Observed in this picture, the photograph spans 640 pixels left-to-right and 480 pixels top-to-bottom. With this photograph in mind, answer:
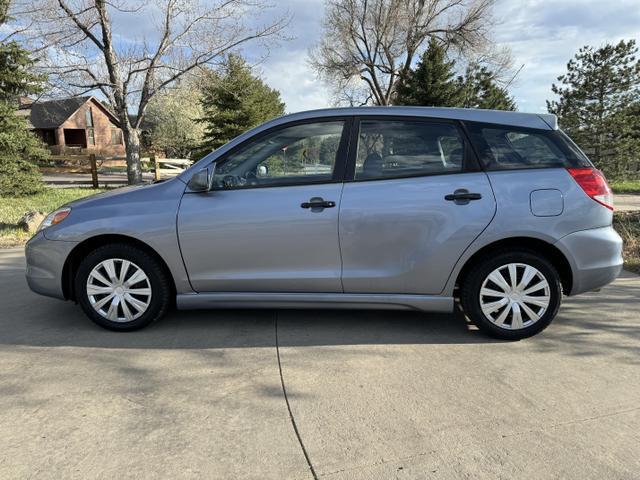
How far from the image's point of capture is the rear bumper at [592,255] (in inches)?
142

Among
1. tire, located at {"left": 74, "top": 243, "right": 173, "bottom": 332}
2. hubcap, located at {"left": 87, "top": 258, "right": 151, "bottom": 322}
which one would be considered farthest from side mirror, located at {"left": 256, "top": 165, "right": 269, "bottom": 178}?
hubcap, located at {"left": 87, "top": 258, "right": 151, "bottom": 322}

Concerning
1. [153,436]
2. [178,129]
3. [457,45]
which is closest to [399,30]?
[457,45]

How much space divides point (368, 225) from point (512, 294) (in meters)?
1.21

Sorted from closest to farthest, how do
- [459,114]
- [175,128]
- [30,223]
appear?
[459,114]
[30,223]
[175,128]

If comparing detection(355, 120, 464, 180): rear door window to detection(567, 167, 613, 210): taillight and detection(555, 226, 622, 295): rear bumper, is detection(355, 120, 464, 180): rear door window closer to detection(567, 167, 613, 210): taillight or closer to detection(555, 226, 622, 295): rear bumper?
detection(567, 167, 613, 210): taillight

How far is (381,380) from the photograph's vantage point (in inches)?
124

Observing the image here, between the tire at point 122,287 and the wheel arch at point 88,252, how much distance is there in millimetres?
34

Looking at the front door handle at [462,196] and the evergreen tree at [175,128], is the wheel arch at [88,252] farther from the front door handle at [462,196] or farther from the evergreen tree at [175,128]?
the evergreen tree at [175,128]

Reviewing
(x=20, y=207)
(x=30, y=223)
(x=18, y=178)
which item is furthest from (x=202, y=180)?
(x=18, y=178)

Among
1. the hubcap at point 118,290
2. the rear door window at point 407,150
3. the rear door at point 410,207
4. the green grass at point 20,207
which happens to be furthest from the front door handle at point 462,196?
the green grass at point 20,207

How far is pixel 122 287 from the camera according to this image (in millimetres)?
3889

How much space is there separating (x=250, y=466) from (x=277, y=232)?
1.77 m

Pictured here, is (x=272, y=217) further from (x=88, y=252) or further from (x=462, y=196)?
(x=88, y=252)

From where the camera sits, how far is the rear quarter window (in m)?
3.66
